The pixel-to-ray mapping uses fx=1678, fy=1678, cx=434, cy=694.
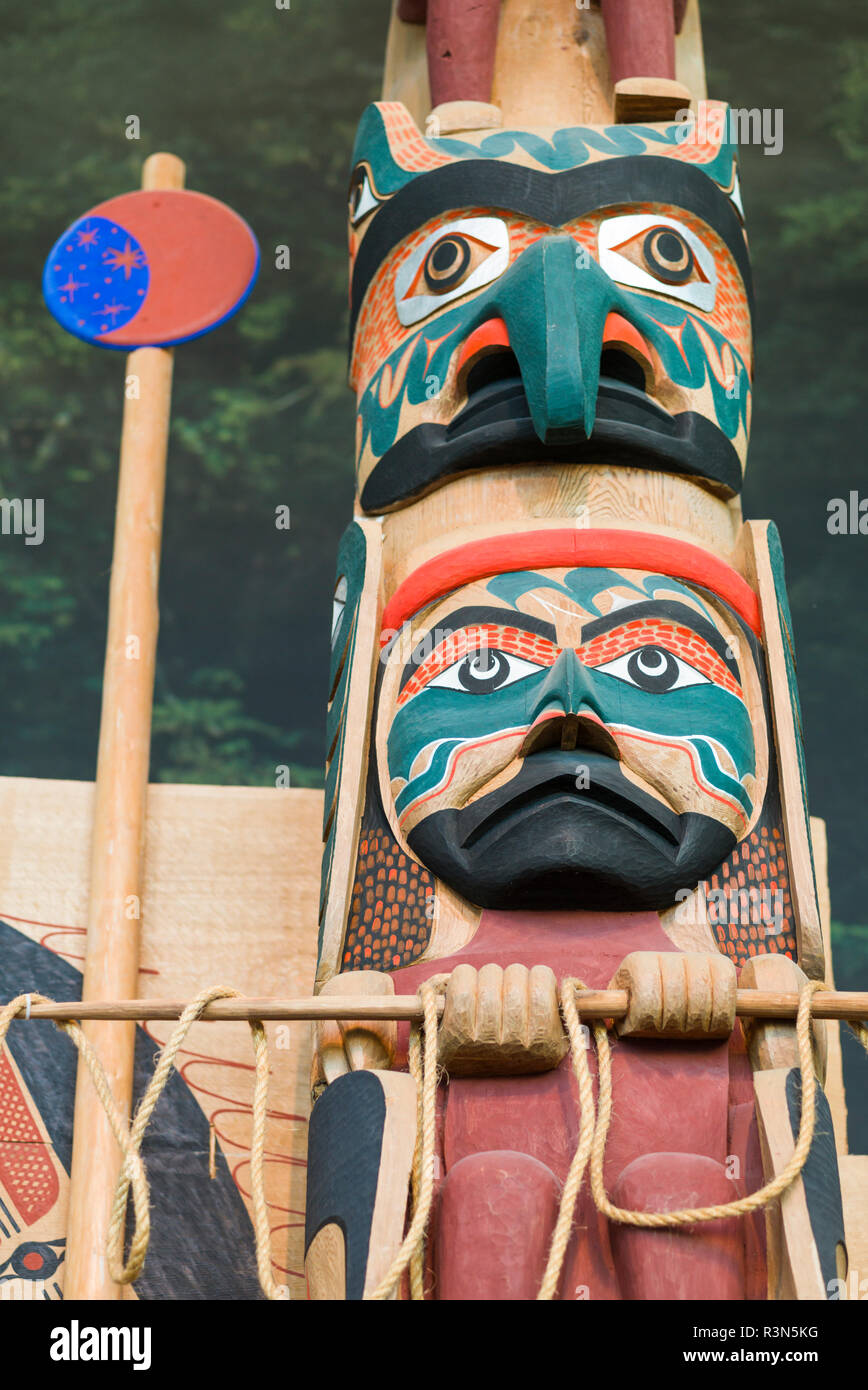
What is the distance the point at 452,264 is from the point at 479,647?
1176 mm

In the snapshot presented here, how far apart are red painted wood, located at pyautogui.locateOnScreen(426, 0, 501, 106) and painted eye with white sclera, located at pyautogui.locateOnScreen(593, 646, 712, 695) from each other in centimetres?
212

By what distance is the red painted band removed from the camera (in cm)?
381

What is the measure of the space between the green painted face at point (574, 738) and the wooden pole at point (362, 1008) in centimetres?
39

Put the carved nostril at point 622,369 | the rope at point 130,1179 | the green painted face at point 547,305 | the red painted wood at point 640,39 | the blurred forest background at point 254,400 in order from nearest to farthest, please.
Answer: the rope at point 130,1179 < the green painted face at point 547,305 < the carved nostril at point 622,369 < the red painted wood at point 640,39 < the blurred forest background at point 254,400

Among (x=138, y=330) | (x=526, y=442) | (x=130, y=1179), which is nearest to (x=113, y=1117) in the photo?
(x=130, y=1179)

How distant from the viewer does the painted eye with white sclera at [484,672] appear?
3.63m

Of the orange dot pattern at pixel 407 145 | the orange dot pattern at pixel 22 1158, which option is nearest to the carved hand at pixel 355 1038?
the orange dot pattern at pixel 22 1158

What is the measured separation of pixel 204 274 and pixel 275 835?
5.52 ft

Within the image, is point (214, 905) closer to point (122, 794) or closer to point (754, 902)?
point (122, 794)

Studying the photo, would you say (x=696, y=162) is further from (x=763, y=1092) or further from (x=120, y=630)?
(x=763, y=1092)

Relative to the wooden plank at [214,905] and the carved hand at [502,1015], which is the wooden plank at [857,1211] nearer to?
the wooden plank at [214,905]
